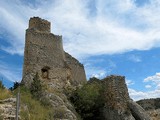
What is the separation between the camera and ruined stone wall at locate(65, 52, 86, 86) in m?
30.4

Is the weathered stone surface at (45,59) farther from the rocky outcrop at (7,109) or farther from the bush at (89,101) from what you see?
the rocky outcrop at (7,109)

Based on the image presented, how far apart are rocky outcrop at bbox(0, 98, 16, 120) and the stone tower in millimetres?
7291

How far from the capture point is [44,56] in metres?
27.2

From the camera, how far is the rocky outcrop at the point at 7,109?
48.7ft

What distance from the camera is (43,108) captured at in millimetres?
19328

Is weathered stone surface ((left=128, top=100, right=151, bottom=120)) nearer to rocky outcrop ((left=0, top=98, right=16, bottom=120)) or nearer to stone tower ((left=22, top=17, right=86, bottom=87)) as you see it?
stone tower ((left=22, top=17, right=86, bottom=87))

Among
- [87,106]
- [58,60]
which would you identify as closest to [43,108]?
[87,106]

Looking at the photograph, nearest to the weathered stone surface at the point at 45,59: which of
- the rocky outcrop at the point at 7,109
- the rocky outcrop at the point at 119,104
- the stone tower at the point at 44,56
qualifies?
the stone tower at the point at 44,56

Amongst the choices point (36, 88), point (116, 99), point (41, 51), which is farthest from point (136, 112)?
point (41, 51)

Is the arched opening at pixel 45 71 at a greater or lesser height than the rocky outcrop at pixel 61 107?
greater

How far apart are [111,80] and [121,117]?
2781 millimetres

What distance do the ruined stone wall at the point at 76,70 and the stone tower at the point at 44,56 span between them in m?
0.51

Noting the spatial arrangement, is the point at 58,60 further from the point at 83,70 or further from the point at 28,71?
the point at 83,70

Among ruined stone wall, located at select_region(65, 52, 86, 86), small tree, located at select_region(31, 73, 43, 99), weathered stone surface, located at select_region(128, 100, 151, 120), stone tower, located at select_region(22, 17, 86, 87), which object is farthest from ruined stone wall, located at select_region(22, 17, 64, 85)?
weathered stone surface, located at select_region(128, 100, 151, 120)
